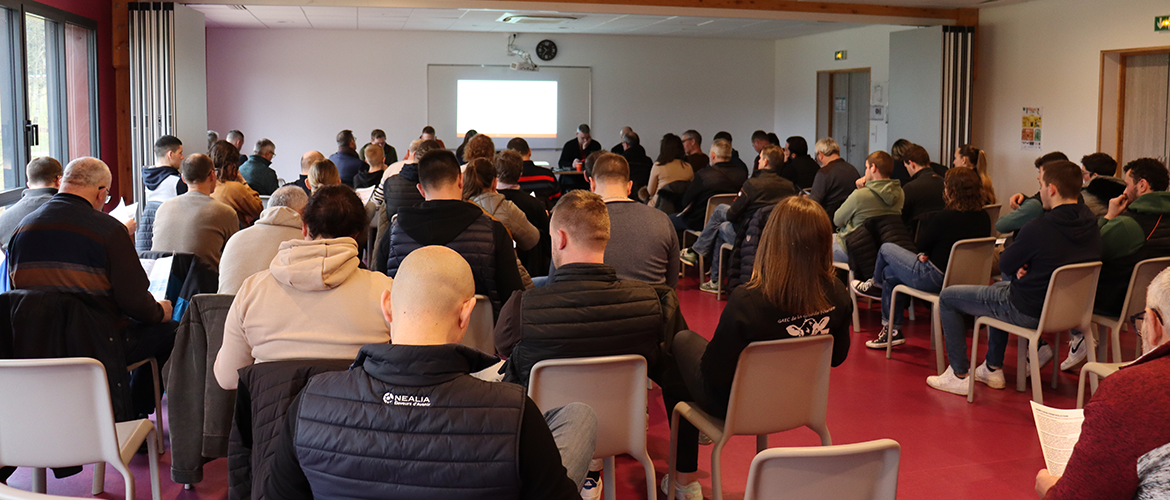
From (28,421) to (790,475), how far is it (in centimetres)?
215

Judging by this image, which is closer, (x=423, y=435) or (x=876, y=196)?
(x=423, y=435)

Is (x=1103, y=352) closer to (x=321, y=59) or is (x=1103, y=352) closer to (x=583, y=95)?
(x=583, y=95)

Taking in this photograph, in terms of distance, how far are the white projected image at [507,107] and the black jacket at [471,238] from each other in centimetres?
991

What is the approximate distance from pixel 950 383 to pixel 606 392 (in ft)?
8.91

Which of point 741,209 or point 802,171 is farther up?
point 802,171

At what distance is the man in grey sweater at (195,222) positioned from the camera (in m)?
4.21

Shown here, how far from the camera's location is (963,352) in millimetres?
4621

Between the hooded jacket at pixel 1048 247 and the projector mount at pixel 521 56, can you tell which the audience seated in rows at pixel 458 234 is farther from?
the projector mount at pixel 521 56

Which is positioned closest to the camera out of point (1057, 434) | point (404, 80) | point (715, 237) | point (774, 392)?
point (1057, 434)

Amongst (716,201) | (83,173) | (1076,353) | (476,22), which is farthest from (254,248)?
(476,22)

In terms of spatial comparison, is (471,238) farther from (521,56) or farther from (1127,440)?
(521,56)

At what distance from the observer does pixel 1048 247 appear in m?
4.12

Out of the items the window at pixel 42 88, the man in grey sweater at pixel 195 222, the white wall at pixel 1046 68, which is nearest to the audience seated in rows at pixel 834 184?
the white wall at pixel 1046 68

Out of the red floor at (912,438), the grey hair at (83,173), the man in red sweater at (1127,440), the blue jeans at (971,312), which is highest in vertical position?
the grey hair at (83,173)
